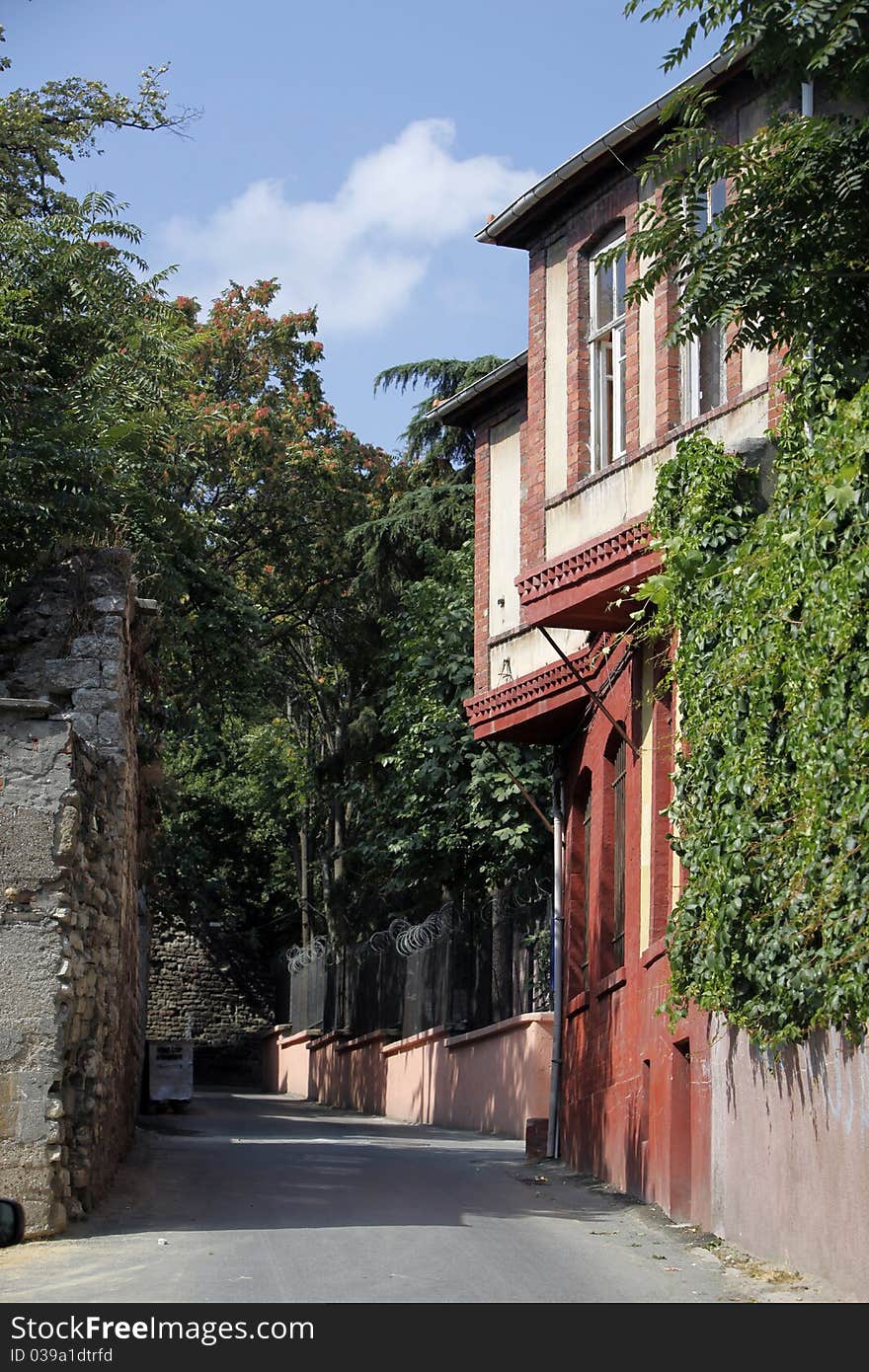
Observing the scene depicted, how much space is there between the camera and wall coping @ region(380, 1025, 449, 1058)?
25.6 meters

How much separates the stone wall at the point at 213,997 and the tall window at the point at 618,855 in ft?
92.7

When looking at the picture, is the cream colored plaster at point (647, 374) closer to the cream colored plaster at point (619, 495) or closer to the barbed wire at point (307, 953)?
the cream colored plaster at point (619, 495)

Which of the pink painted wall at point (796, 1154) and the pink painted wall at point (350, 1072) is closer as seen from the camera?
the pink painted wall at point (796, 1154)

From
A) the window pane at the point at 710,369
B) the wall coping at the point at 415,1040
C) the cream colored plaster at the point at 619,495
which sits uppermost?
the window pane at the point at 710,369

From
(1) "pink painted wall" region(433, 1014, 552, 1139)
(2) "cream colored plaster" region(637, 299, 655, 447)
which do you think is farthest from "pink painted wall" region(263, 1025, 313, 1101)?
(2) "cream colored plaster" region(637, 299, 655, 447)

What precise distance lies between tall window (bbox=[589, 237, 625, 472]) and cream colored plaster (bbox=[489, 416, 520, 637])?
3191mm

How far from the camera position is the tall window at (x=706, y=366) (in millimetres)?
14039

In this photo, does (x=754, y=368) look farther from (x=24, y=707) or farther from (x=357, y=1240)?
(x=357, y=1240)

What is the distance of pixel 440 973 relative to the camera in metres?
25.7

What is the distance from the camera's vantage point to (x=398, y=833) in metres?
27.2

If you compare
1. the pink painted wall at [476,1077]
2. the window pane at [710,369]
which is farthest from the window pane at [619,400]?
the pink painted wall at [476,1077]

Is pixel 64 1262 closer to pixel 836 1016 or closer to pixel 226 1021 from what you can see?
pixel 836 1016

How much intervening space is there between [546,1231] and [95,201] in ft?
35.9

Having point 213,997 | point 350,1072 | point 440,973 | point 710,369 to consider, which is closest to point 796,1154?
point 710,369
